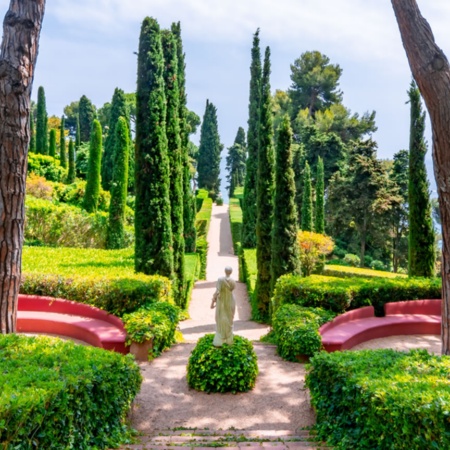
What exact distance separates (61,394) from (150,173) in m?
8.21

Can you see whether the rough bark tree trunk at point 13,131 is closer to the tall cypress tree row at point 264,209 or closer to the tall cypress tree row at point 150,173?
the tall cypress tree row at point 150,173

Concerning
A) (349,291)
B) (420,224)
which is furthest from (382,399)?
(420,224)

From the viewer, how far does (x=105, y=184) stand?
34.5m

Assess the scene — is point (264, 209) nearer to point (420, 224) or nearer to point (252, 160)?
point (420, 224)

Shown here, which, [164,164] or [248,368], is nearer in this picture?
[248,368]

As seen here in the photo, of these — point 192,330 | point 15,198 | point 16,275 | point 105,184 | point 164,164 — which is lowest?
point 192,330

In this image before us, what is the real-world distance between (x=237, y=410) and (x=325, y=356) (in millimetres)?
1508

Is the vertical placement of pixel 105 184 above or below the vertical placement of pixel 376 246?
above

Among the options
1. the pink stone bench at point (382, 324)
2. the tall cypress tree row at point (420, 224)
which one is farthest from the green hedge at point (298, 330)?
the tall cypress tree row at point (420, 224)

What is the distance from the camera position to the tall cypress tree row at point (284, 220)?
13.4 metres

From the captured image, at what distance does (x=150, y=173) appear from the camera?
11391 mm

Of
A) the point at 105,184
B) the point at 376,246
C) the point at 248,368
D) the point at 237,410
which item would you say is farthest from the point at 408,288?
the point at 105,184

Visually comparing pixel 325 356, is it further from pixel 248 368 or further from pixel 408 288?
pixel 408 288

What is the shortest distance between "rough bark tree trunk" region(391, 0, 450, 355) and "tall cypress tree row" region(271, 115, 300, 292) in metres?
7.73
